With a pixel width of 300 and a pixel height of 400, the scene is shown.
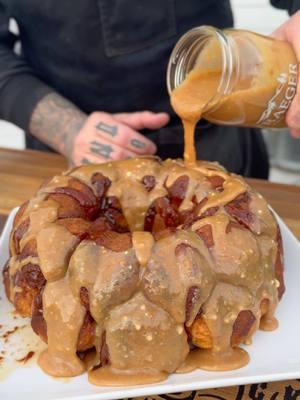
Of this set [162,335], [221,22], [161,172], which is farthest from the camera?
[221,22]

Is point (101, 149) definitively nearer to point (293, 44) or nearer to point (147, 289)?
point (293, 44)

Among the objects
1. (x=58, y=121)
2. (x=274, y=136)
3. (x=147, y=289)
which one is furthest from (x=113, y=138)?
(x=274, y=136)

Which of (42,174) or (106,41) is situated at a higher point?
(106,41)

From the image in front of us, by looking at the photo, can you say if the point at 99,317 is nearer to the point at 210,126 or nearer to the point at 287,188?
the point at 287,188

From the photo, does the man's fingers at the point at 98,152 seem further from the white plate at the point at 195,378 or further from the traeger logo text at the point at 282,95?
the white plate at the point at 195,378

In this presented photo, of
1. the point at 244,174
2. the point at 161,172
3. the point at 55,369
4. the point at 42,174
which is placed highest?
the point at 161,172

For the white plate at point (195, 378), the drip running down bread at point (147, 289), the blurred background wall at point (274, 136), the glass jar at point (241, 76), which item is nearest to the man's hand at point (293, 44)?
the glass jar at point (241, 76)

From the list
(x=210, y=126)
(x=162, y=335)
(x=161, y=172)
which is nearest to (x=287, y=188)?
(x=210, y=126)
